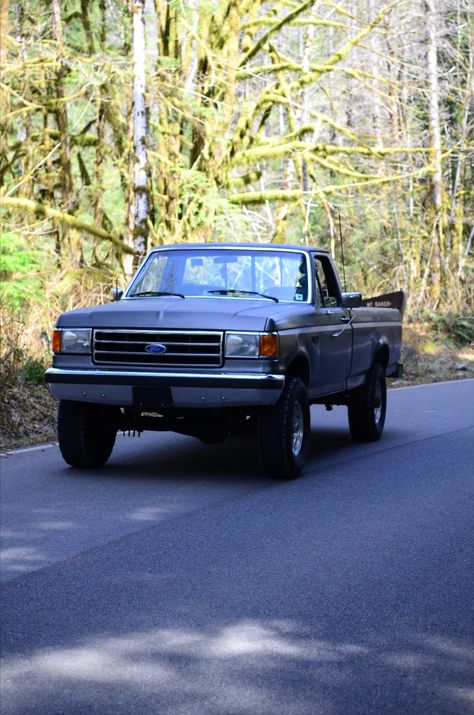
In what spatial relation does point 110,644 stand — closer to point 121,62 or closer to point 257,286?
point 257,286

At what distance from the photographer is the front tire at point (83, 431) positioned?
11008 mm

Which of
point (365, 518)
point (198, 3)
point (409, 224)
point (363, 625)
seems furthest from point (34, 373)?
point (409, 224)

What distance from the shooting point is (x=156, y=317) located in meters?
10.6

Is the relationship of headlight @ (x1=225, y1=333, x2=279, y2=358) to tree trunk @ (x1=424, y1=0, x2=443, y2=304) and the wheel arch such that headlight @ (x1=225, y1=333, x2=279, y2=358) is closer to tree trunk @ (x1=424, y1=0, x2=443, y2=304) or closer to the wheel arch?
the wheel arch

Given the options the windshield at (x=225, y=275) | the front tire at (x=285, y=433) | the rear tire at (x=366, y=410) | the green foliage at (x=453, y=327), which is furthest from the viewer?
the green foliage at (x=453, y=327)

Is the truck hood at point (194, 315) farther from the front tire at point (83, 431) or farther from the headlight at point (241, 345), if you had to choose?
the front tire at point (83, 431)

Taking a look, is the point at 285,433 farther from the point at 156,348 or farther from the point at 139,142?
the point at 139,142

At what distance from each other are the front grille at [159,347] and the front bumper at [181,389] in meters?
0.13

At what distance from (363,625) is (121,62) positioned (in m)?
19.5

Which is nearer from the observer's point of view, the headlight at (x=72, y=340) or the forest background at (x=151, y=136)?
the headlight at (x=72, y=340)

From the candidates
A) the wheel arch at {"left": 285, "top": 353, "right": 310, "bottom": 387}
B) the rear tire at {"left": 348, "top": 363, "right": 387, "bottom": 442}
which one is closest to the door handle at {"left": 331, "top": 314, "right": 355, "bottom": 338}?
the wheel arch at {"left": 285, "top": 353, "right": 310, "bottom": 387}

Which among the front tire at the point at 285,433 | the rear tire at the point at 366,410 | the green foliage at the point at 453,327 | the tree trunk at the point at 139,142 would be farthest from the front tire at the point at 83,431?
the green foliage at the point at 453,327

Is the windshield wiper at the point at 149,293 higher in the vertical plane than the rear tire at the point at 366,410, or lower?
higher

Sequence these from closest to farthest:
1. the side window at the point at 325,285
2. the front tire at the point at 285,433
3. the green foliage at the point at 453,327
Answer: the front tire at the point at 285,433
the side window at the point at 325,285
the green foliage at the point at 453,327
